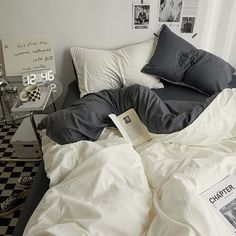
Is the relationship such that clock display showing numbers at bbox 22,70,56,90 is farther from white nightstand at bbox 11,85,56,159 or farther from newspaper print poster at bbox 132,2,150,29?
newspaper print poster at bbox 132,2,150,29

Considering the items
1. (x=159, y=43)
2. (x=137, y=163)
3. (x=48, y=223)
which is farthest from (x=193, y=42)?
(x=48, y=223)

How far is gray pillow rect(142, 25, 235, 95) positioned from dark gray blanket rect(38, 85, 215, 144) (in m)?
0.47

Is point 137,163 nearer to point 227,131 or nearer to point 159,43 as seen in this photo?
point 227,131

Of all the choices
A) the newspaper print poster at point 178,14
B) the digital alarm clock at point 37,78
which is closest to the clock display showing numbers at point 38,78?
the digital alarm clock at point 37,78

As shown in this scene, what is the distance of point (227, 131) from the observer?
1160mm

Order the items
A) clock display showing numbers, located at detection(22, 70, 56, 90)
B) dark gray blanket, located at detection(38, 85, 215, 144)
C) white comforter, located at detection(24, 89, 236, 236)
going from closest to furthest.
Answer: white comforter, located at detection(24, 89, 236, 236)
dark gray blanket, located at detection(38, 85, 215, 144)
clock display showing numbers, located at detection(22, 70, 56, 90)

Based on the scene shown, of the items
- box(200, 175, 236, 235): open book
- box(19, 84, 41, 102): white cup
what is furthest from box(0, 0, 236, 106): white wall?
box(200, 175, 236, 235): open book

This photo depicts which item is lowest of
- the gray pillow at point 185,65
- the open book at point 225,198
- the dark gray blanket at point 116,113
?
the open book at point 225,198

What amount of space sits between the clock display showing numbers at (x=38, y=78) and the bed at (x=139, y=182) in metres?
0.64

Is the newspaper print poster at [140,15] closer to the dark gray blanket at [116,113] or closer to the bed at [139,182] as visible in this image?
the dark gray blanket at [116,113]

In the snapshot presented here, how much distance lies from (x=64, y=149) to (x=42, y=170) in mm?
191

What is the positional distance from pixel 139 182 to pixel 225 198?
0.95ft

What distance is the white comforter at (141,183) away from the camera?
0.72 meters

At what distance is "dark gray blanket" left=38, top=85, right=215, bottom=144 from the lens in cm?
113
